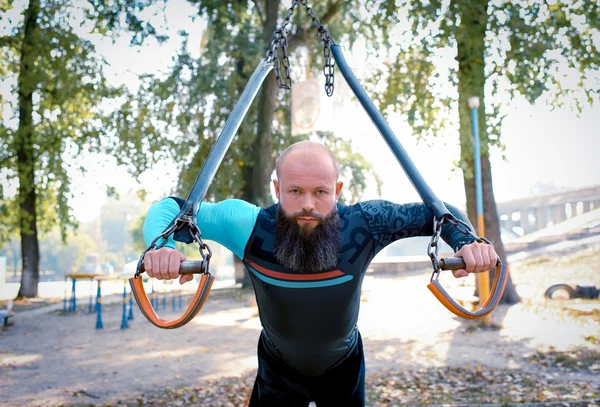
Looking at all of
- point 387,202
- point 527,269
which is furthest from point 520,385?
point 527,269

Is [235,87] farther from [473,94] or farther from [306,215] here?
[306,215]

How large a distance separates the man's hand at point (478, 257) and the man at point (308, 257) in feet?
0.53

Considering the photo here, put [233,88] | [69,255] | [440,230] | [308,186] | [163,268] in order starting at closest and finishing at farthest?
[163,268] → [440,230] → [308,186] → [233,88] → [69,255]

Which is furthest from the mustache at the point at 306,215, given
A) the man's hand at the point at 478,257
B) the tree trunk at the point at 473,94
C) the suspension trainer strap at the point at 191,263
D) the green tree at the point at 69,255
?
the green tree at the point at 69,255

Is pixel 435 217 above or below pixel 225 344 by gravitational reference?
above

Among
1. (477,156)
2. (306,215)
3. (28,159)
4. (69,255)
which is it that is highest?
(28,159)

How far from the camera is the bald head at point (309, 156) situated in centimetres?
263

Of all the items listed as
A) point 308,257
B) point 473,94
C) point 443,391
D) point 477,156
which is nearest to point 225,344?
point 443,391

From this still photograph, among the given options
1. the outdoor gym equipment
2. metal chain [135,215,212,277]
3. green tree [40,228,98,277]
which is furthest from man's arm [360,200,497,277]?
green tree [40,228,98,277]

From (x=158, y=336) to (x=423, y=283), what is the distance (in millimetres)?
12320

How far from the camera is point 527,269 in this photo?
16.3m

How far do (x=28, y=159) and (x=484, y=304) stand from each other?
54.5ft

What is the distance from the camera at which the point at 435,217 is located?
2.60 metres

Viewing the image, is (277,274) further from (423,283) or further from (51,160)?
(423,283)
